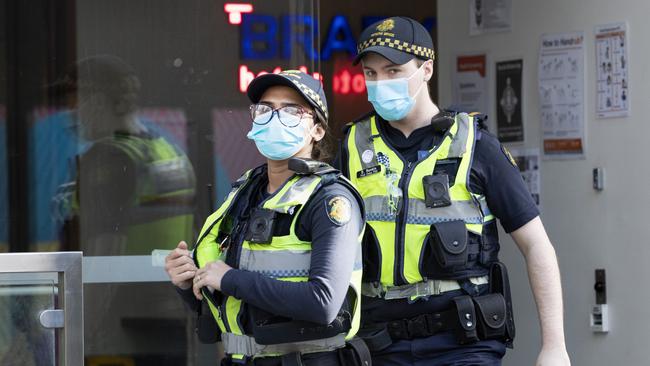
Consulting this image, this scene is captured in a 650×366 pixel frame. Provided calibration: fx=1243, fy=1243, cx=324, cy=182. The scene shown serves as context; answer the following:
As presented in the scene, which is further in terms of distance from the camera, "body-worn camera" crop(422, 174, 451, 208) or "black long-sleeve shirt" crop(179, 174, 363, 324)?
"body-worn camera" crop(422, 174, 451, 208)

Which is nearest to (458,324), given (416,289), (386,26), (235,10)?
(416,289)

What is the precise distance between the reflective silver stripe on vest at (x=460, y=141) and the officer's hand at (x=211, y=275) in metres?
0.83

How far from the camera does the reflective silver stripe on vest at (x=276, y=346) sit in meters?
3.19

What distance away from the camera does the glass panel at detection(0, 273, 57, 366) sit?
10.4 feet

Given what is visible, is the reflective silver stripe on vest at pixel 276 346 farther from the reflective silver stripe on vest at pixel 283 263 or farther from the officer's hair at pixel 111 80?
the officer's hair at pixel 111 80

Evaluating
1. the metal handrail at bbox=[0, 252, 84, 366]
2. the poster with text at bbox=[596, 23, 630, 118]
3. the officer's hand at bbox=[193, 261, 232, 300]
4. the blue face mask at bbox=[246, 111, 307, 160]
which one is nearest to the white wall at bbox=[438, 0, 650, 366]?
the poster with text at bbox=[596, 23, 630, 118]

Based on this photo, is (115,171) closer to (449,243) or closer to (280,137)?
(280,137)

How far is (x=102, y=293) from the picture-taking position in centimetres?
461

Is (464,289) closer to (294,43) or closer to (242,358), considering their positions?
(242,358)

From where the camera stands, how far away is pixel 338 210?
125 inches

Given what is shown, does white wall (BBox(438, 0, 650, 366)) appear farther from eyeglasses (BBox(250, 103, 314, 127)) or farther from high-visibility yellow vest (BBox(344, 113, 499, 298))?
eyeglasses (BBox(250, 103, 314, 127))

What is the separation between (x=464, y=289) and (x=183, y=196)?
4.59 ft

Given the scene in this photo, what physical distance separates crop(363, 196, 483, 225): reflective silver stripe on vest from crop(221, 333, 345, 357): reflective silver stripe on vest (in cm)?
53

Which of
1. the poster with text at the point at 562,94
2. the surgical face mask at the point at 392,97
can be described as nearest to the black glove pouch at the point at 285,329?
the surgical face mask at the point at 392,97
